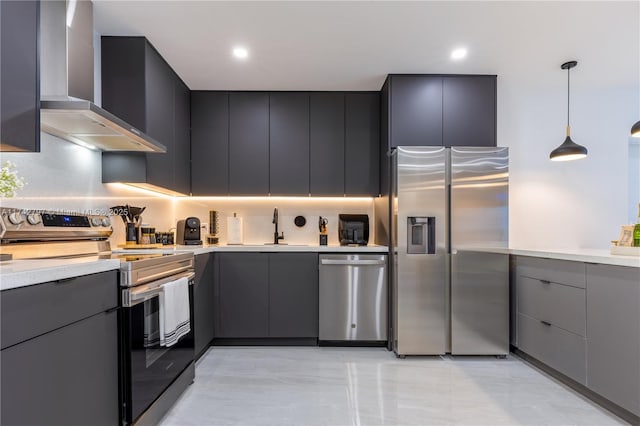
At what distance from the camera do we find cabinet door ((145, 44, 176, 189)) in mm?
2594

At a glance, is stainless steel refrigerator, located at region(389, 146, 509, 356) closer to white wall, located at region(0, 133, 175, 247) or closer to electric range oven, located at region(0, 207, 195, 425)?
electric range oven, located at region(0, 207, 195, 425)

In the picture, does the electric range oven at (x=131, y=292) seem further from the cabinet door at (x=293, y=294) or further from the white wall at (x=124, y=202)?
the cabinet door at (x=293, y=294)

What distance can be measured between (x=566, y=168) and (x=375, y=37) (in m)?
2.54

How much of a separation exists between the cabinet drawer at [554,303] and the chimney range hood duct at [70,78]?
2977 mm

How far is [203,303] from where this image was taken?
9.47 ft

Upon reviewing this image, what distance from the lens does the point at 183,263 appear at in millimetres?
2273

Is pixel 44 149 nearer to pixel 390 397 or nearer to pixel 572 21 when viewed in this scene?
pixel 390 397

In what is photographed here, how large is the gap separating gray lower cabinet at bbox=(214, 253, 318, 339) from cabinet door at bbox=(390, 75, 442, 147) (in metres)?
1.42

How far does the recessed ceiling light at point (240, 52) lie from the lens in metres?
2.65

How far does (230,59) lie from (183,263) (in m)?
1.69

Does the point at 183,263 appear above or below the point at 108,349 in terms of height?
above

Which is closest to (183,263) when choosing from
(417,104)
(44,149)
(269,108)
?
(44,149)

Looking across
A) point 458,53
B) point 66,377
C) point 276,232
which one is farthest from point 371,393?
point 458,53

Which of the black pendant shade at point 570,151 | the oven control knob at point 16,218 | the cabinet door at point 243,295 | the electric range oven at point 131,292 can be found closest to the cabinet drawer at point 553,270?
the black pendant shade at point 570,151
